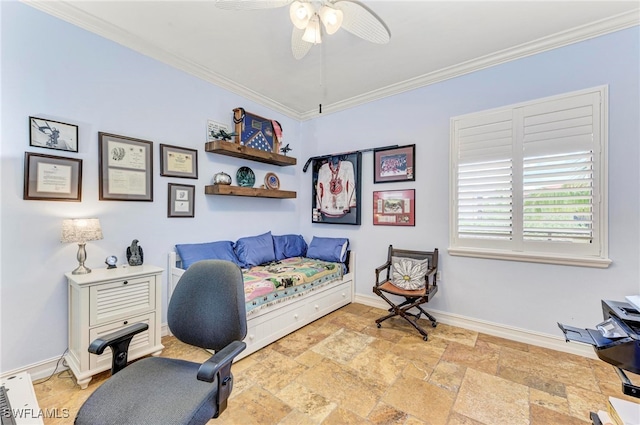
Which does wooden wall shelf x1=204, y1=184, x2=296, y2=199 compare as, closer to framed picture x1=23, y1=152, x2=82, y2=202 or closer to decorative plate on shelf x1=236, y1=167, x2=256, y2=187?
decorative plate on shelf x1=236, y1=167, x2=256, y2=187

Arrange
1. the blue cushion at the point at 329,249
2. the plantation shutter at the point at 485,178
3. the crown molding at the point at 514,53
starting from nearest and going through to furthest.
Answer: the crown molding at the point at 514,53 < the plantation shutter at the point at 485,178 < the blue cushion at the point at 329,249

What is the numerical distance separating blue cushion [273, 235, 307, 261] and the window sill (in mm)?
2061

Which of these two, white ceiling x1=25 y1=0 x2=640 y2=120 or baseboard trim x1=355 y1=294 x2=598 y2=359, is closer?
white ceiling x1=25 y1=0 x2=640 y2=120

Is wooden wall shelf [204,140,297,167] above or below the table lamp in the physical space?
above

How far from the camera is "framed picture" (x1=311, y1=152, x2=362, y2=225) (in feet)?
12.5

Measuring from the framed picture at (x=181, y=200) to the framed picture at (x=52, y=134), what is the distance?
2.77 ft

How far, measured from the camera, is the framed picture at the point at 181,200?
2.86 m

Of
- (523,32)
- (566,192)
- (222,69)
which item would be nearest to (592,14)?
(523,32)

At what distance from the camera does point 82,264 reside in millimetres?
2176

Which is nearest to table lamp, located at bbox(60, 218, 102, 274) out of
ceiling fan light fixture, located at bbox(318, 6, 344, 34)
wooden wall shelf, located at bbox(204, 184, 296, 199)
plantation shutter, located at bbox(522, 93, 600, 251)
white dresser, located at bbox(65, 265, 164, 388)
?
white dresser, located at bbox(65, 265, 164, 388)

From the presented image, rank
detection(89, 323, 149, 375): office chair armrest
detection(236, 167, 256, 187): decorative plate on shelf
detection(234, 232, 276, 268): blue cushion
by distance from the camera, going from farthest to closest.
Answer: detection(236, 167, 256, 187): decorative plate on shelf, detection(234, 232, 276, 268): blue cushion, detection(89, 323, 149, 375): office chair armrest

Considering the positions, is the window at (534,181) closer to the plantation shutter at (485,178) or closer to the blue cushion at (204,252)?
the plantation shutter at (485,178)

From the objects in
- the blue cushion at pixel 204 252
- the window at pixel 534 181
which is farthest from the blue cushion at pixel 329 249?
the window at pixel 534 181

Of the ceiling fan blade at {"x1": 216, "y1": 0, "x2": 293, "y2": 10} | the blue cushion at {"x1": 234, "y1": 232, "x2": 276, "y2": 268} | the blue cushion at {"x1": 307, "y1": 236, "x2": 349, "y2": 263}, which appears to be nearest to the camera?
the ceiling fan blade at {"x1": 216, "y1": 0, "x2": 293, "y2": 10}
